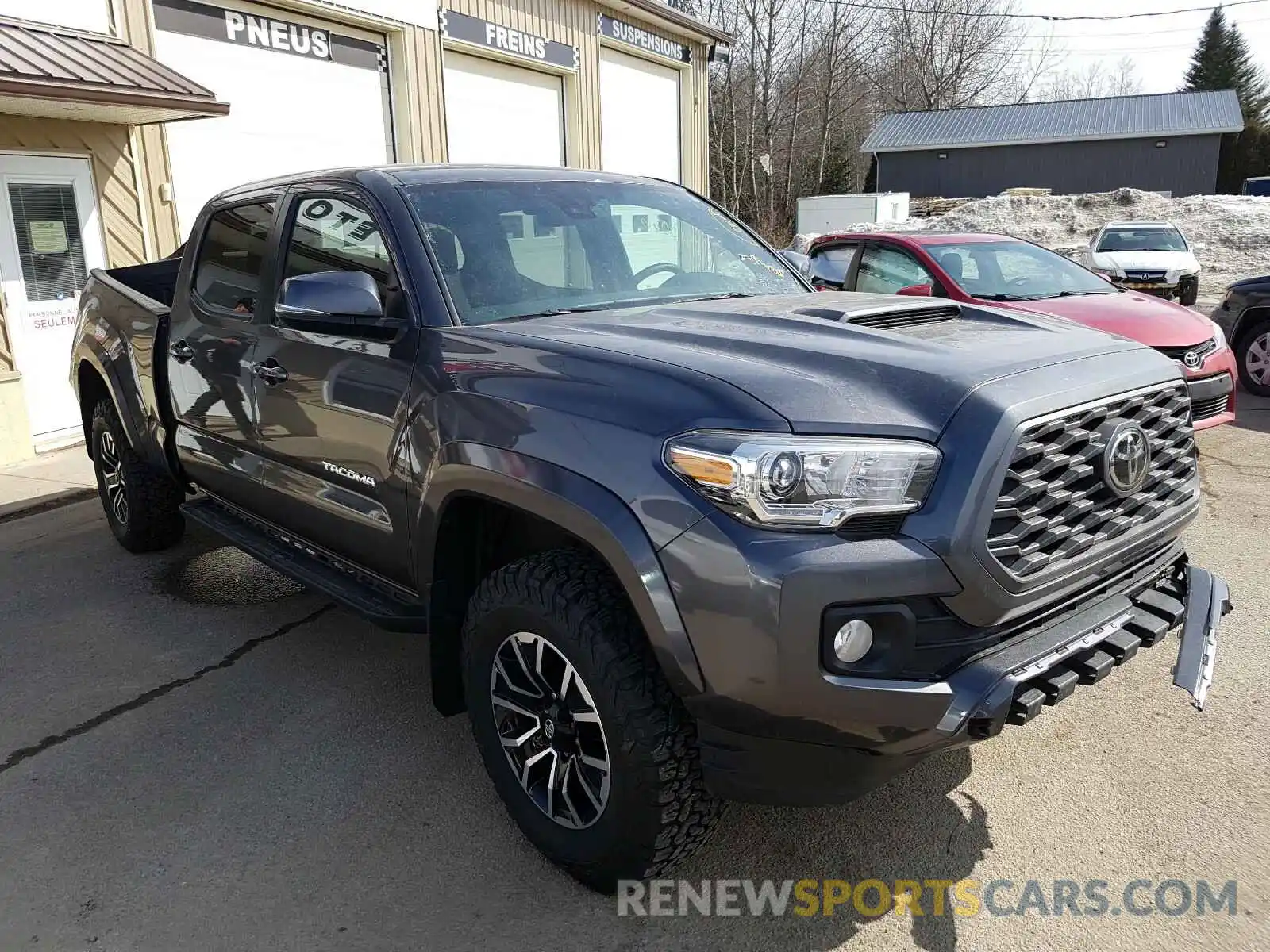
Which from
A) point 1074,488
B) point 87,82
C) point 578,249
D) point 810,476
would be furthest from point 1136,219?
point 810,476

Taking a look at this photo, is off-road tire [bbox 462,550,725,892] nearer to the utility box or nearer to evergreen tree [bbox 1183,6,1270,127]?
the utility box

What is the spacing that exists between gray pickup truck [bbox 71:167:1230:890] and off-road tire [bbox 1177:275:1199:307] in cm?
1193

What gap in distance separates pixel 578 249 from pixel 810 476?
5.59 feet

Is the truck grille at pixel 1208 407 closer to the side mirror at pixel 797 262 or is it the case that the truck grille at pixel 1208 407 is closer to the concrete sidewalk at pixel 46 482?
the side mirror at pixel 797 262

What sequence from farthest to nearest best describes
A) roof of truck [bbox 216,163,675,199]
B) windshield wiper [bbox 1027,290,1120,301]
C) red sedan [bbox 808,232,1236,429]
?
windshield wiper [bbox 1027,290,1120,301] → red sedan [bbox 808,232,1236,429] → roof of truck [bbox 216,163,675,199]

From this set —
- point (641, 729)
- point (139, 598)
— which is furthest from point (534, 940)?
point (139, 598)

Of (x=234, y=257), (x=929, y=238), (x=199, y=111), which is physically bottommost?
(x=929, y=238)

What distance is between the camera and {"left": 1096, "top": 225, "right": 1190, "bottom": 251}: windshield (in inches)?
627

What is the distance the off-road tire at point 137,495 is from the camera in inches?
212

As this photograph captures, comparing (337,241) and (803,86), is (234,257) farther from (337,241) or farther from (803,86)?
(803,86)

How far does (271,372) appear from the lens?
12.1ft

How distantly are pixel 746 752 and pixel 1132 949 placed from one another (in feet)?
3.60

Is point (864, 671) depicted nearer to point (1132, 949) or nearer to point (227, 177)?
point (1132, 949)

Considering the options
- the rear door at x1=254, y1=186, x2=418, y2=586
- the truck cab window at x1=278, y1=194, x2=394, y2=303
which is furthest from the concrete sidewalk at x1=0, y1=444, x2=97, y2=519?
the truck cab window at x1=278, y1=194, x2=394, y2=303
